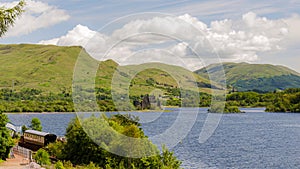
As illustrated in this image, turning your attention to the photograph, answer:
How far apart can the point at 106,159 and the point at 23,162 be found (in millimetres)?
8433

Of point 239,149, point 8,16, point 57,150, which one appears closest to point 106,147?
point 57,150

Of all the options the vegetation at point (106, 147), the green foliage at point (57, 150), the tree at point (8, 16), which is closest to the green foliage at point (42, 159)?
the vegetation at point (106, 147)

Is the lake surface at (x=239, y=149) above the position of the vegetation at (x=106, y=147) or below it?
below

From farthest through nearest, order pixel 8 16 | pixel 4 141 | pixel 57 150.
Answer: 1. pixel 57 150
2. pixel 4 141
3. pixel 8 16

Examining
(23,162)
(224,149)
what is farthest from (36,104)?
(23,162)

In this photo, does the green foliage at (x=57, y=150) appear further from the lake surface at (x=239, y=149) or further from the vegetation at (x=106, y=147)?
the lake surface at (x=239, y=149)

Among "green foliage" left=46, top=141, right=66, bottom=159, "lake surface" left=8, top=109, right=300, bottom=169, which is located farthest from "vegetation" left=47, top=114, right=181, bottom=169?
"lake surface" left=8, top=109, right=300, bottom=169

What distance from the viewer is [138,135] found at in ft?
99.5

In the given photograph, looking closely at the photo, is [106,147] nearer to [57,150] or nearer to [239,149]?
[57,150]

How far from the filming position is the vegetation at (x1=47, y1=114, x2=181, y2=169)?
2984cm

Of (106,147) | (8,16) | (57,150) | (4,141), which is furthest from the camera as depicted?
(57,150)

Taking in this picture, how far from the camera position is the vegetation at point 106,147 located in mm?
29844

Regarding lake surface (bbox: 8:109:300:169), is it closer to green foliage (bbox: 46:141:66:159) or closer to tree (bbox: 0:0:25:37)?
green foliage (bbox: 46:141:66:159)

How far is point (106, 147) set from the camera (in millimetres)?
32125
